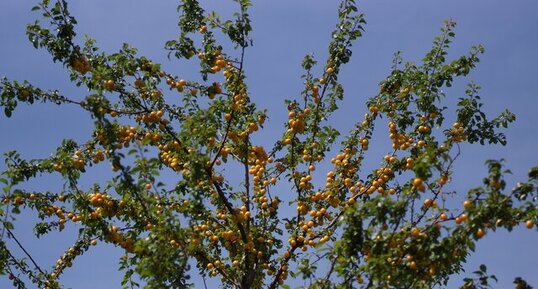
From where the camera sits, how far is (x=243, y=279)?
7445mm

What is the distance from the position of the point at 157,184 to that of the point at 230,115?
6.70ft

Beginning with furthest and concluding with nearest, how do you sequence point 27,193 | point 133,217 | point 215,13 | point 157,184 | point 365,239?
point 215,13 → point 27,193 → point 133,217 → point 157,184 → point 365,239

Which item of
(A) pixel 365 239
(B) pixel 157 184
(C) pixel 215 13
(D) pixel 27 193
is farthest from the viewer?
(C) pixel 215 13

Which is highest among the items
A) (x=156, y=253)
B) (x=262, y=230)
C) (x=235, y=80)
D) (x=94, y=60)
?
(x=235, y=80)

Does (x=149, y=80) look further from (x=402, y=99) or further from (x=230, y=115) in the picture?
(x=402, y=99)

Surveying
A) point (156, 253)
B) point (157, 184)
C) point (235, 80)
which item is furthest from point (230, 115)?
point (156, 253)

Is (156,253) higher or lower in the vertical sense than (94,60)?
lower

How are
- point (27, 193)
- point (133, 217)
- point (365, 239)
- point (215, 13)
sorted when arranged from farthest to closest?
point (215, 13) < point (27, 193) < point (133, 217) < point (365, 239)

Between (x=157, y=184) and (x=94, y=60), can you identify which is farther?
(x=94, y=60)

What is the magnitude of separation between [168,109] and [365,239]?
368 centimetres

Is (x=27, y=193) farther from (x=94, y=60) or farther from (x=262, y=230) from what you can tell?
(x=262, y=230)

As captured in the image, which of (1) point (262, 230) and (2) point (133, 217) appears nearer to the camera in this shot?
(2) point (133, 217)

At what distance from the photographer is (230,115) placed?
7652mm

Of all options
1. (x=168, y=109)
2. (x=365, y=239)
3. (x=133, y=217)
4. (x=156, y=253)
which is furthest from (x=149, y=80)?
(x=365, y=239)
